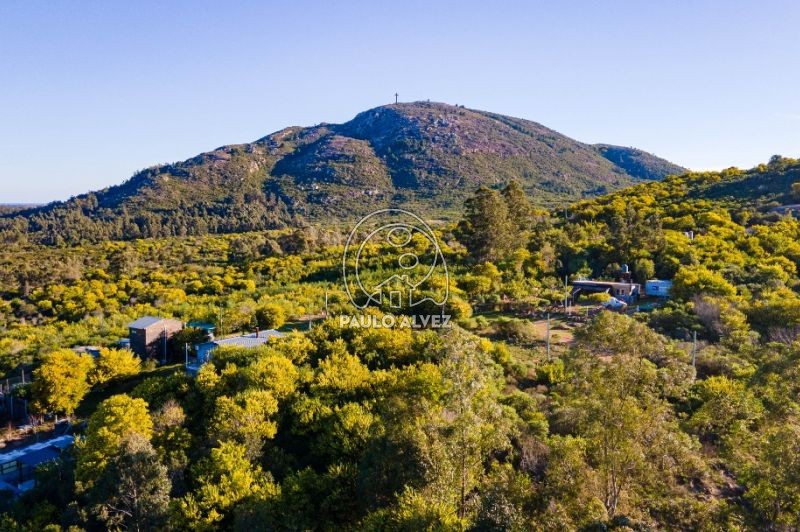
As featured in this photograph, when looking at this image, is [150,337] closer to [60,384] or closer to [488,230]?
[60,384]

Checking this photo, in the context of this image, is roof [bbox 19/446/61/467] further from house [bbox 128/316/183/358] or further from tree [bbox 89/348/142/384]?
house [bbox 128/316/183/358]

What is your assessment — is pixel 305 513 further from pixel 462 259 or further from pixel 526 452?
pixel 462 259

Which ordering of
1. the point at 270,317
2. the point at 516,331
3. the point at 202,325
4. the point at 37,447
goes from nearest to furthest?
the point at 37,447
the point at 202,325
the point at 516,331
the point at 270,317

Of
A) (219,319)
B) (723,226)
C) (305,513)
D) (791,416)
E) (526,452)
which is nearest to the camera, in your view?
(791,416)

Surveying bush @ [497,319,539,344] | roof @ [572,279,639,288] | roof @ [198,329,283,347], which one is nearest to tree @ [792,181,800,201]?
roof @ [572,279,639,288]

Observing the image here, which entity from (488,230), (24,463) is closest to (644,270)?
(488,230)

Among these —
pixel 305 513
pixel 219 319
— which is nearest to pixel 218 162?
pixel 219 319

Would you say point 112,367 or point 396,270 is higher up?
point 396,270
